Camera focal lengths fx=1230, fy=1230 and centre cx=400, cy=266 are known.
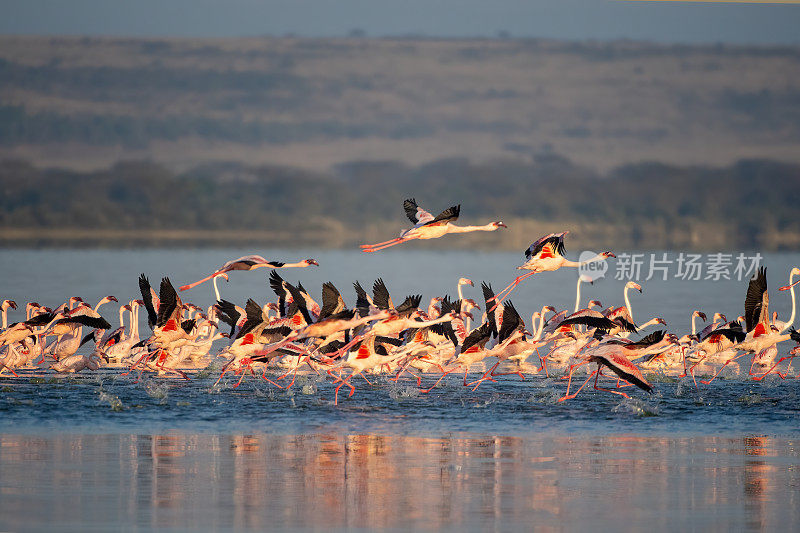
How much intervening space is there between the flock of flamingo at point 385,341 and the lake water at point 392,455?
43cm

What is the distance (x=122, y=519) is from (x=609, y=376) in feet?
33.5

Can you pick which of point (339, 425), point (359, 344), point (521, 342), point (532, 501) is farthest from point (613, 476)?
point (521, 342)

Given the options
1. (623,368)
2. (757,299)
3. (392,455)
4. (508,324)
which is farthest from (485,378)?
(392,455)

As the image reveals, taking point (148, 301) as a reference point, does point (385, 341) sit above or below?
below

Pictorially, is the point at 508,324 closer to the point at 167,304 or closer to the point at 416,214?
the point at 416,214

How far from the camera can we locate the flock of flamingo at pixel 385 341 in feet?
51.6

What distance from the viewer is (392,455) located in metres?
12.0

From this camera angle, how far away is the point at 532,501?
9.95 meters

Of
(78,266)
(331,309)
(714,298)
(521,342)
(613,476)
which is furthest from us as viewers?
(78,266)

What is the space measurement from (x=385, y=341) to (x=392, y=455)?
540 cm

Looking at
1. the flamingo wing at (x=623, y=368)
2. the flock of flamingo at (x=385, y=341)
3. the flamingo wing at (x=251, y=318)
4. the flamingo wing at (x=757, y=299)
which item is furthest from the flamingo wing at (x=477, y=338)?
the flamingo wing at (x=757, y=299)

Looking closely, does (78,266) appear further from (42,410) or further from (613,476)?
(613,476)

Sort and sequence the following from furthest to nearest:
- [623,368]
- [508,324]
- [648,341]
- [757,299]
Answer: [508,324] < [757,299] < [648,341] < [623,368]

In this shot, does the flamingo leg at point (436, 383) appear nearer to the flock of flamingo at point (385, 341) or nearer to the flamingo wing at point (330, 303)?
the flock of flamingo at point (385, 341)
